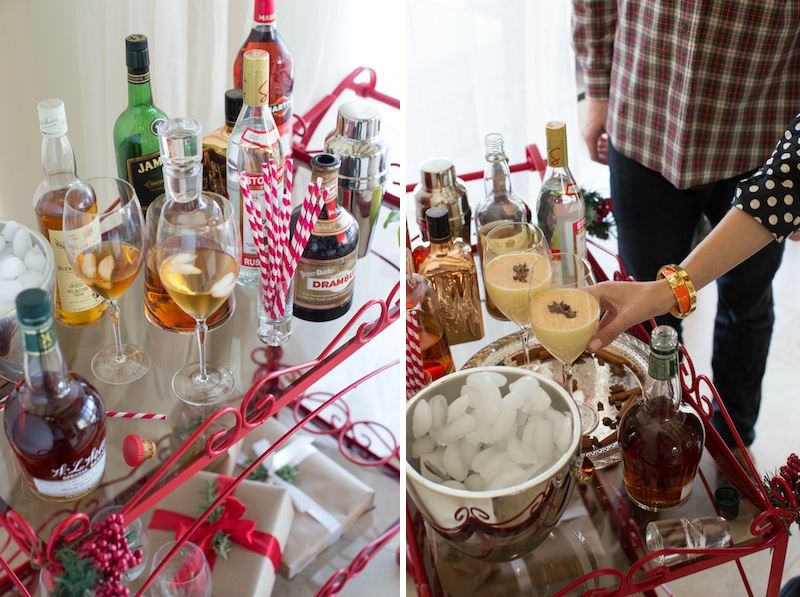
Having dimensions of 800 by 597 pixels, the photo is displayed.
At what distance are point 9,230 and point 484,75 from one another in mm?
1423

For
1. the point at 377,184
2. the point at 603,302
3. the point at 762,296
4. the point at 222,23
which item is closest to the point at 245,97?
the point at 377,184

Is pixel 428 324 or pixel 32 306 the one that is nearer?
pixel 32 306

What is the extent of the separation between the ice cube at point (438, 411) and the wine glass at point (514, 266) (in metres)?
Answer: 0.21

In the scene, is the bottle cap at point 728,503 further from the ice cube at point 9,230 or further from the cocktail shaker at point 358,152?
the ice cube at point 9,230

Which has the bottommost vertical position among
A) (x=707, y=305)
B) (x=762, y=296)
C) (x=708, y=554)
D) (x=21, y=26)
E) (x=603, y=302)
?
(x=707, y=305)

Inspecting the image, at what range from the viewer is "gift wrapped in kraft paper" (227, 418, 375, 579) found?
172 centimetres

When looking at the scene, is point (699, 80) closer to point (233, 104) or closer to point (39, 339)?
point (233, 104)

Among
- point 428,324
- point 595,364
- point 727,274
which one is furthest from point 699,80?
point 428,324

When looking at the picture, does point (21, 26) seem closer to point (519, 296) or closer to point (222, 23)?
point (222, 23)

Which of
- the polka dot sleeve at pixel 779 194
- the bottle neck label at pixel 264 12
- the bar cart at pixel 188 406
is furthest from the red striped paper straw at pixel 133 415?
the polka dot sleeve at pixel 779 194

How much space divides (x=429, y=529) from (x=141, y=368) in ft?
1.28

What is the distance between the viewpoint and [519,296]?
112 cm

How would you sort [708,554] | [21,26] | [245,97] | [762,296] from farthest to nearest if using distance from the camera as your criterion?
[762,296]
[21,26]
[245,97]
[708,554]

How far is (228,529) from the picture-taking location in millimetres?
1554
